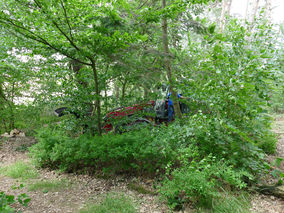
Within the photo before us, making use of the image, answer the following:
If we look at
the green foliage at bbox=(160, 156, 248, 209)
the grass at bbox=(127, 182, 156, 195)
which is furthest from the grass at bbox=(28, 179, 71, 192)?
the green foliage at bbox=(160, 156, 248, 209)

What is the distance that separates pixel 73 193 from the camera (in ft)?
11.9

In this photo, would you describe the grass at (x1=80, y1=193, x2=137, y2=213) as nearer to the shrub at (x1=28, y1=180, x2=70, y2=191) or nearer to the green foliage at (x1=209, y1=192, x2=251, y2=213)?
the shrub at (x1=28, y1=180, x2=70, y2=191)

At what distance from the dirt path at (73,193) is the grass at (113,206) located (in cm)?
14

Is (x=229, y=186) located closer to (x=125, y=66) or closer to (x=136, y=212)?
(x=136, y=212)

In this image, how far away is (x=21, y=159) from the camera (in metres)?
5.59

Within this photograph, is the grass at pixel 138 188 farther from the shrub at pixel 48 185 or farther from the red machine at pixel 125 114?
the red machine at pixel 125 114

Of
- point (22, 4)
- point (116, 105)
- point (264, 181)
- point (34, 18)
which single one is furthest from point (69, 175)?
point (264, 181)

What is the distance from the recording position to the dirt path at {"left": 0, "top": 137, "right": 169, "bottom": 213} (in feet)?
10.2

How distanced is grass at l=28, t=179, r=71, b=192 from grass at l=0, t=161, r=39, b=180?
51 centimetres

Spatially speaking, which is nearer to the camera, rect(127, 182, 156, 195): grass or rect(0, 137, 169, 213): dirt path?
rect(0, 137, 169, 213): dirt path

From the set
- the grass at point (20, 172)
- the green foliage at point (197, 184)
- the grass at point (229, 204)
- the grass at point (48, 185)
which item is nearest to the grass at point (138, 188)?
the green foliage at point (197, 184)

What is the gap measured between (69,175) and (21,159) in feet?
7.11

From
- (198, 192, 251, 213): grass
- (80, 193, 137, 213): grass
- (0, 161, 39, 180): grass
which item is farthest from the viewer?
(0, 161, 39, 180): grass

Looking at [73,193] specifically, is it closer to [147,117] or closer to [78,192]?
[78,192]
